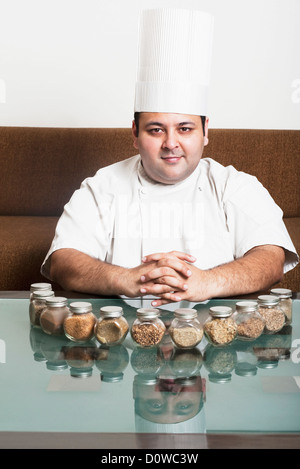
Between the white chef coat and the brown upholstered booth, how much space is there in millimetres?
590

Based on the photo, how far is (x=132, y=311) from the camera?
1412 millimetres

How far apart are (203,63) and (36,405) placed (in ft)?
4.02

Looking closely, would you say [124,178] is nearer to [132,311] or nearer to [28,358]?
[132,311]

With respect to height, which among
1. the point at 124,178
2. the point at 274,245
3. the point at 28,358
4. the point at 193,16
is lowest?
the point at 28,358

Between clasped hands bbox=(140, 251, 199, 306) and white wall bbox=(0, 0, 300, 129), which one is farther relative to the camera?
white wall bbox=(0, 0, 300, 129)

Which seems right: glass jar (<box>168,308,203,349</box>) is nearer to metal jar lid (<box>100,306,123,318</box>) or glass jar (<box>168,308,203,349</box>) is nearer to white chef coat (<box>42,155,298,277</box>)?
metal jar lid (<box>100,306,123,318</box>)

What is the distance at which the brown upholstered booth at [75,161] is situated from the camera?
2648 mm

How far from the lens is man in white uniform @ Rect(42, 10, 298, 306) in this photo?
1.80m

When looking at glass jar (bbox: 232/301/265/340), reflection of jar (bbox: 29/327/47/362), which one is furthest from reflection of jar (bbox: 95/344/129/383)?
glass jar (bbox: 232/301/265/340)

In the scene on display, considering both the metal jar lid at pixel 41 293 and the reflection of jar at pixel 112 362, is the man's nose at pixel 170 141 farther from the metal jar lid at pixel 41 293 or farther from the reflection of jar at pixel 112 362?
the reflection of jar at pixel 112 362

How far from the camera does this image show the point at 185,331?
46.0 inches

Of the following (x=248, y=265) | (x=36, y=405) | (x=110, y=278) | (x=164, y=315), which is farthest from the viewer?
(x=248, y=265)

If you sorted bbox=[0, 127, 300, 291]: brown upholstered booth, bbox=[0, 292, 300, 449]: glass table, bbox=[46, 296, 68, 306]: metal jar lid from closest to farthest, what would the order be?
bbox=[0, 292, 300, 449]: glass table
bbox=[46, 296, 68, 306]: metal jar lid
bbox=[0, 127, 300, 291]: brown upholstered booth
